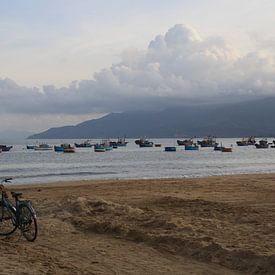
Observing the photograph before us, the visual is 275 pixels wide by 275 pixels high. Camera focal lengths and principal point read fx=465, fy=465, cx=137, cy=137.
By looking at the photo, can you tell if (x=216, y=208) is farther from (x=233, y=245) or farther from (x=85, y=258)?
(x=85, y=258)

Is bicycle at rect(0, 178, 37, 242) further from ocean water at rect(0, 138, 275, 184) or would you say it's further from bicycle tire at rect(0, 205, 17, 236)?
ocean water at rect(0, 138, 275, 184)

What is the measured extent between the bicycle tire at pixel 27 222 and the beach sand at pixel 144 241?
0.18 meters

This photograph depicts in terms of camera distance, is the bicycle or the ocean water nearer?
the bicycle

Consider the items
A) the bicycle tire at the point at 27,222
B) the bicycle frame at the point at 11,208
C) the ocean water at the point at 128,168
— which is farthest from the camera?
the ocean water at the point at 128,168

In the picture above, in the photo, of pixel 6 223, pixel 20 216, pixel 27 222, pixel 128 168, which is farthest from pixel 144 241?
pixel 128 168

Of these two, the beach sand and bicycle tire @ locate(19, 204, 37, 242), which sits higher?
bicycle tire @ locate(19, 204, 37, 242)

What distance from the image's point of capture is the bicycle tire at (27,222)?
9.60 m

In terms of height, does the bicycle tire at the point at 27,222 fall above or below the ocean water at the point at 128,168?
above

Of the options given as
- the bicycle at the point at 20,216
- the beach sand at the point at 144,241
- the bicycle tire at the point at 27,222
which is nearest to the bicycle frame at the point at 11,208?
the bicycle at the point at 20,216

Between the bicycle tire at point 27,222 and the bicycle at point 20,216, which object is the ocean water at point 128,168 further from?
the bicycle tire at point 27,222

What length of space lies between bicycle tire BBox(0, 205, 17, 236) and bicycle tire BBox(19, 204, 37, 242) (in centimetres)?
29

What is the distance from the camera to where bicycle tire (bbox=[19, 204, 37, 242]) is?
9.60 m

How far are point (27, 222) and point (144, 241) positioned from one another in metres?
2.46

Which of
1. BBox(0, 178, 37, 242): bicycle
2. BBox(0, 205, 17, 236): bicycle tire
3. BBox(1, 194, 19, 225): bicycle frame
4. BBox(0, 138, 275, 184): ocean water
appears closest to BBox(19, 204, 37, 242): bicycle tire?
BBox(0, 178, 37, 242): bicycle
